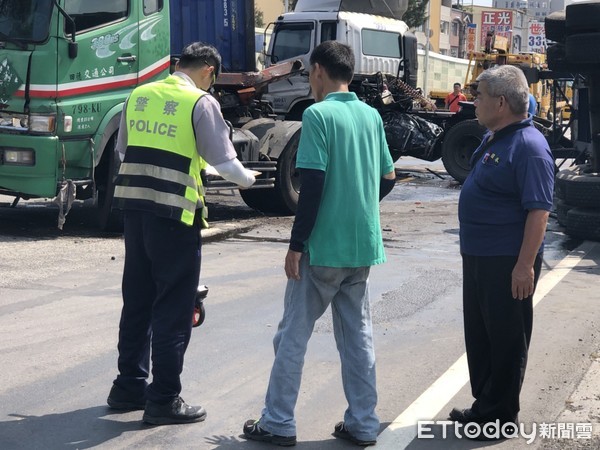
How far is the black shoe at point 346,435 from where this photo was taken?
16.1ft

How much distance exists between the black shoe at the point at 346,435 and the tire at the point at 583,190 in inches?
275

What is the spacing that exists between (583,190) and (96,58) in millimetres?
5286

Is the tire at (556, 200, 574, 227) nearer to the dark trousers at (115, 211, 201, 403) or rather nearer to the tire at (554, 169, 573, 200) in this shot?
the tire at (554, 169, 573, 200)

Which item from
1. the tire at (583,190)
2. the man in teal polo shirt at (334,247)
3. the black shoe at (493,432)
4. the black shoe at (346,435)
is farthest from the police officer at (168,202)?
the tire at (583,190)

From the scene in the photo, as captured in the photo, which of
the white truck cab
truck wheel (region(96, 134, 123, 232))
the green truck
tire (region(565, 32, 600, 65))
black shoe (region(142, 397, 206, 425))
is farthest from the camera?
the white truck cab

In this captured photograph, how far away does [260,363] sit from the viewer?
6.32 metres

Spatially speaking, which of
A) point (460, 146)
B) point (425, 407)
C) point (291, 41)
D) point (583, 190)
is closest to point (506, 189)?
point (425, 407)

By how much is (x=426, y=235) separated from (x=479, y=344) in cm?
696

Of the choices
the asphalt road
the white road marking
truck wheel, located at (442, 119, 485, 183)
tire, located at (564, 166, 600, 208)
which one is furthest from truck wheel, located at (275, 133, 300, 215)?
the white road marking

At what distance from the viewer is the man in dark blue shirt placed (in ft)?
15.9

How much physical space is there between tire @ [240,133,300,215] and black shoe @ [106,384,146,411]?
300 inches

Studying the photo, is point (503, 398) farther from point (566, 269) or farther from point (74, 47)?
point (74, 47)

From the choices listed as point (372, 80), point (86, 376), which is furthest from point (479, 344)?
point (372, 80)

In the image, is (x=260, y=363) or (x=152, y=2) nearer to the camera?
(x=260, y=363)
